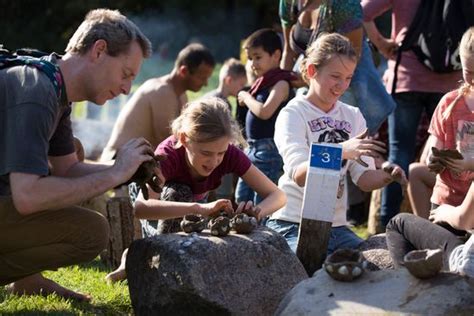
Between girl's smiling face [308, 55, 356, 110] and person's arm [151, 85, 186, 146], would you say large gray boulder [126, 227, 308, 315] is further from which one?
person's arm [151, 85, 186, 146]

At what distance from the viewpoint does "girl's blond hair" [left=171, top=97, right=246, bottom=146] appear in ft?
16.9

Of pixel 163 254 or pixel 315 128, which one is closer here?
pixel 163 254

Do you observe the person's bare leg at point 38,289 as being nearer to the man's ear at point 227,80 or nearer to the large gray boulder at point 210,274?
the large gray boulder at point 210,274

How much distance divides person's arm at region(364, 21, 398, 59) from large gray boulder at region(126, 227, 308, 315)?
305cm

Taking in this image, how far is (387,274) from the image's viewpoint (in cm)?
403

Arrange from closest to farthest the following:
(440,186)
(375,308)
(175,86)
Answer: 1. (375,308)
2. (440,186)
3. (175,86)

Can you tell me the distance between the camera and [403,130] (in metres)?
7.27

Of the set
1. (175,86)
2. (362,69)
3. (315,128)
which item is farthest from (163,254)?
(175,86)

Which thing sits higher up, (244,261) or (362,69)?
(362,69)

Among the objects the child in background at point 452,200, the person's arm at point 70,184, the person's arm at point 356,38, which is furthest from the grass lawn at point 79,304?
the person's arm at point 356,38

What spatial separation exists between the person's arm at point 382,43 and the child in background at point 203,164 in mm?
2345

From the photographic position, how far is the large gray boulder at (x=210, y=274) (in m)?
4.39

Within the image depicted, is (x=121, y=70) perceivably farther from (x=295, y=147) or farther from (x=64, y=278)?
(x=64, y=278)

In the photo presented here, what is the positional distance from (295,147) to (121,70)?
1.19 meters
